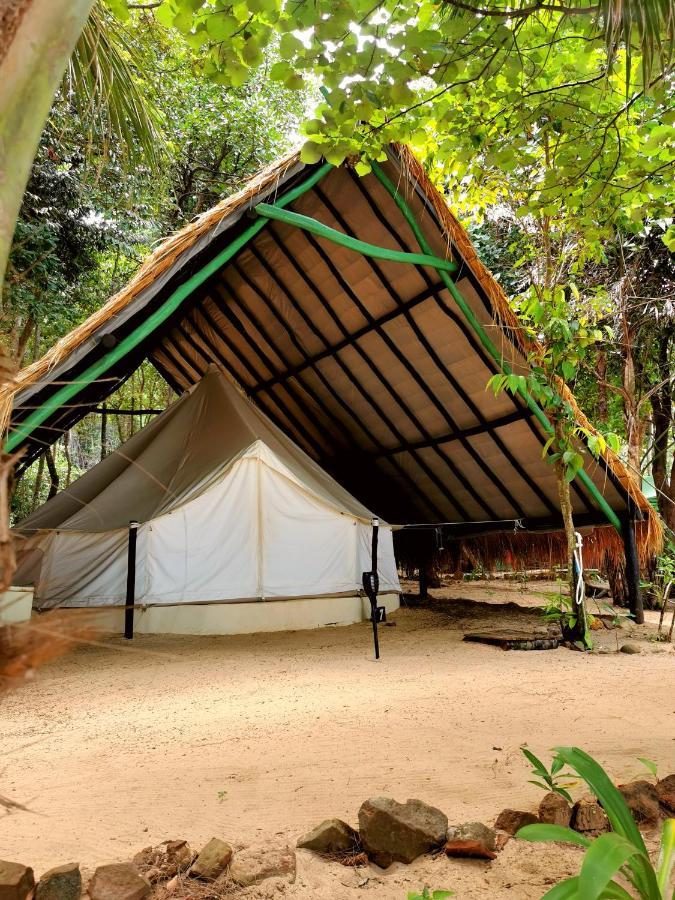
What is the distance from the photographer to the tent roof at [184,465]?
566cm

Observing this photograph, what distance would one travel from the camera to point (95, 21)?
86.7 inches

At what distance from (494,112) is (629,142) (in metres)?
0.67

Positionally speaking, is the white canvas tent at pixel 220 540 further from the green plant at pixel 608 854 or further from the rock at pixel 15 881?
the green plant at pixel 608 854

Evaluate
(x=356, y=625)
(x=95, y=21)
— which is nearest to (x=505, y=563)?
(x=356, y=625)

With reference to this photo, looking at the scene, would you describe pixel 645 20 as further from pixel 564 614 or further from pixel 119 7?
pixel 564 614

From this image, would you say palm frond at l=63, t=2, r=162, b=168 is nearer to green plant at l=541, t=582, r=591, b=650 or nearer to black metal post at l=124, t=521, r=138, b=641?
black metal post at l=124, t=521, r=138, b=641

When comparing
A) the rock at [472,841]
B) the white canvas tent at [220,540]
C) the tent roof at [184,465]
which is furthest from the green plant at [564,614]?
the rock at [472,841]

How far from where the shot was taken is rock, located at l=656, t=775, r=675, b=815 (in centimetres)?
153

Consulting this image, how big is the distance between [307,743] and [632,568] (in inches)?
170

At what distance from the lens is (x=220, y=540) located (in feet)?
18.1

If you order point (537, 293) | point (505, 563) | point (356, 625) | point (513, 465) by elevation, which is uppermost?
point (537, 293)

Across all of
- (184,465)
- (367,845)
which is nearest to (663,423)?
(184,465)

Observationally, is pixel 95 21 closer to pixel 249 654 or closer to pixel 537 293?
pixel 537 293

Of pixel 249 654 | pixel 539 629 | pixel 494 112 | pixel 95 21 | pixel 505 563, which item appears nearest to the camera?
pixel 95 21
